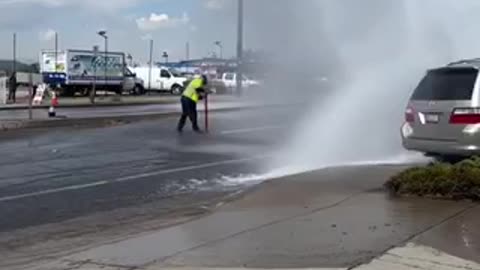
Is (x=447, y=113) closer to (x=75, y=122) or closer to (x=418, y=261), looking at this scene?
(x=418, y=261)

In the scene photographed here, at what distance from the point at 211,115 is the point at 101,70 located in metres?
27.4

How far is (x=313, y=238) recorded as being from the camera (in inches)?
306

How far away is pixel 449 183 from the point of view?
9844 millimetres

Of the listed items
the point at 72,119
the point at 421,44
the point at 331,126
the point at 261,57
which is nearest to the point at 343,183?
the point at 331,126

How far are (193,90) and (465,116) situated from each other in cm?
Answer: 1193

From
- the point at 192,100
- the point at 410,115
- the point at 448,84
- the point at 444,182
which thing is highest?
the point at 448,84

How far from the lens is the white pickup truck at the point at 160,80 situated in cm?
6391

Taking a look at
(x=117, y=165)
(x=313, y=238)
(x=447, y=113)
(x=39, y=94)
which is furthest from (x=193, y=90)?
(x=313, y=238)

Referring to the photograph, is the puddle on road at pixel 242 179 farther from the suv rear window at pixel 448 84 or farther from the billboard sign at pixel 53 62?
the billboard sign at pixel 53 62

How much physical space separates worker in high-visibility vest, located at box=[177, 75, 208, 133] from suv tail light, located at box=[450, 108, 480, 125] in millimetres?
11274

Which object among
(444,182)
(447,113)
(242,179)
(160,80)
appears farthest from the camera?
(160,80)

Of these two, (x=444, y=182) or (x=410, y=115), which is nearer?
(x=444, y=182)

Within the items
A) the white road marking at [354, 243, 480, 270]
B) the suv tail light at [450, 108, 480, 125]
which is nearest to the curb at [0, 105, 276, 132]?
the suv tail light at [450, 108, 480, 125]

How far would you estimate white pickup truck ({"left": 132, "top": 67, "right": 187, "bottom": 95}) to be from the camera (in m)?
63.9
